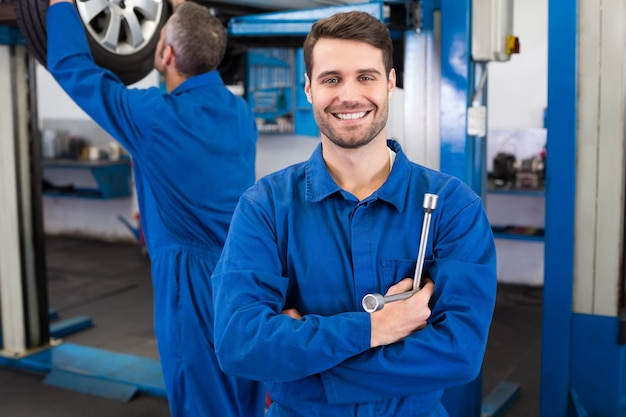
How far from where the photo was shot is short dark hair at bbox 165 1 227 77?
7.25 feet

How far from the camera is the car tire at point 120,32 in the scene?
7.01 feet

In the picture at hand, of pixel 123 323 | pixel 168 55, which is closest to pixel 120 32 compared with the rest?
pixel 168 55

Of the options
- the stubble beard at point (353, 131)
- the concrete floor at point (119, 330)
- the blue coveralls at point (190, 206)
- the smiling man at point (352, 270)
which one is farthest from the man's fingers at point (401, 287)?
the concrete floor at point (119, 330)

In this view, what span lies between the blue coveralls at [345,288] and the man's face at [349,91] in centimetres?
10

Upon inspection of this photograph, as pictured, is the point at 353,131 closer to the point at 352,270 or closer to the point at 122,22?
the point at 352,270

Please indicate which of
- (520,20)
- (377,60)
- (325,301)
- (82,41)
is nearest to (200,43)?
(82,41)

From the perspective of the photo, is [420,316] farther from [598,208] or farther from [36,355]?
[36,355]

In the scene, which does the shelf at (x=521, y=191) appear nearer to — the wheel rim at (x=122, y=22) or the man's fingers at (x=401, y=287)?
the wheel rim at (x=122, y=22)

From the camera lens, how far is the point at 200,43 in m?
2.22

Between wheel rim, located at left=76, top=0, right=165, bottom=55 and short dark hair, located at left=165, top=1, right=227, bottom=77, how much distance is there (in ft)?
0.53

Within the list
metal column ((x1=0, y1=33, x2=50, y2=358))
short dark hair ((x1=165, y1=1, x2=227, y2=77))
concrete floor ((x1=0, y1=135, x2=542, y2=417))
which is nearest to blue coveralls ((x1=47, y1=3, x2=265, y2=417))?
short dark hair ((x1=165, y1=1, x2=227, y2=77))

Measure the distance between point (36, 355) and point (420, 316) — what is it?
3.01m

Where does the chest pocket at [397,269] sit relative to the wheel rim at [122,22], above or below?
below

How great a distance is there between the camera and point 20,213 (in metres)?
3.72
